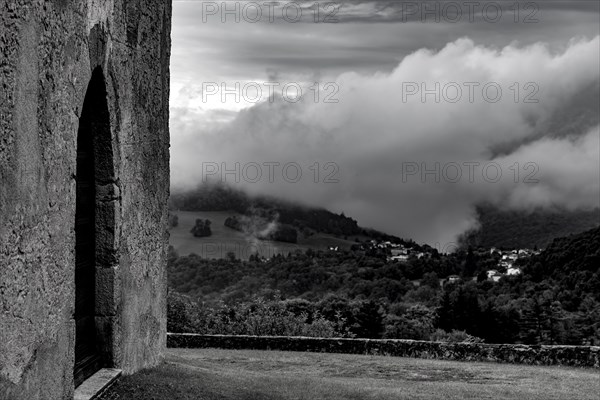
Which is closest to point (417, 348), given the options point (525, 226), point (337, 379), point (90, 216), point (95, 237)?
point (337, 379)

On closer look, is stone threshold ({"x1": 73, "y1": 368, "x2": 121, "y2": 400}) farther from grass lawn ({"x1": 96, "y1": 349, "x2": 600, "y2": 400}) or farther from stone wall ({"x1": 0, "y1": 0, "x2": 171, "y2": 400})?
stone wall ({"x1": 0, "y1": 0, "x2": 171, "y2": 400})

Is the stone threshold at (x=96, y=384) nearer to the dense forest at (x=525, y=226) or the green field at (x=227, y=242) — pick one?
the green field at (x=227, y=242)

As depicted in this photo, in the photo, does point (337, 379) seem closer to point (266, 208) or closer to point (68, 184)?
point (68, 184)

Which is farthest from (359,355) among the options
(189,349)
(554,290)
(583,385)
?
(554,290)

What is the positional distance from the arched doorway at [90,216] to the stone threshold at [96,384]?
0.10 meters

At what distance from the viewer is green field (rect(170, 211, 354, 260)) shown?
3135 inches

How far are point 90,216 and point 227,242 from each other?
250ft

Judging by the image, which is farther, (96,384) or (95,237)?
(95,237)

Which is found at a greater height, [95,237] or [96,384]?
[95,237]

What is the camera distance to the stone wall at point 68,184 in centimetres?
666

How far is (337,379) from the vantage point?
585 inches

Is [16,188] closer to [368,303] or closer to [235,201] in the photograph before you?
[368,303]

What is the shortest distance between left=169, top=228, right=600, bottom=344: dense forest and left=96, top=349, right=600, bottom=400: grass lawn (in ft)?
20.6

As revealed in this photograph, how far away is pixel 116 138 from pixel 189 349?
34.8 feet
